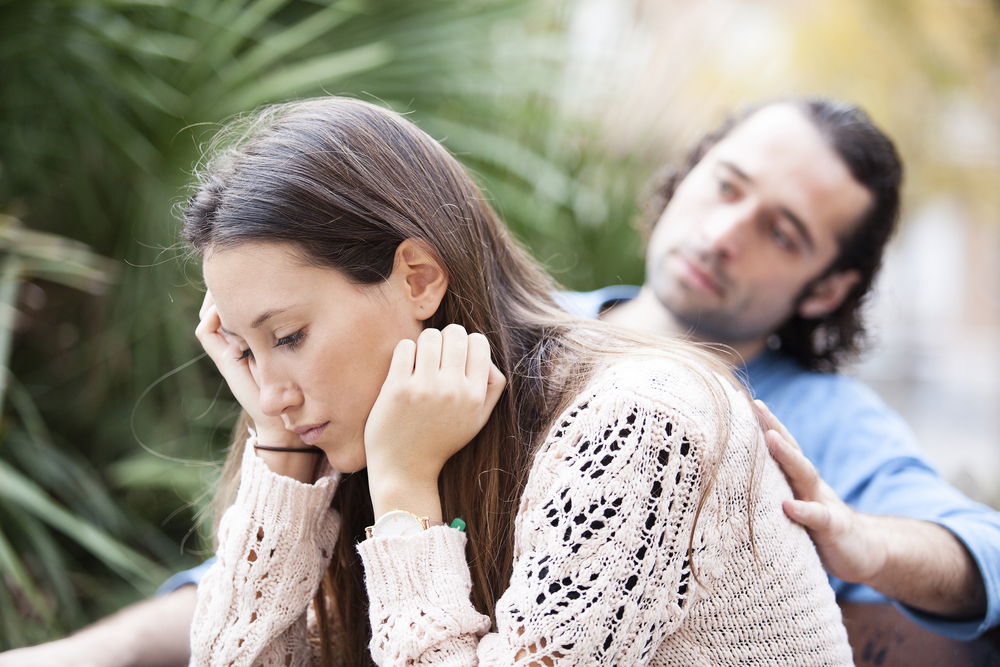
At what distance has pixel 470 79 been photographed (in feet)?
10.1

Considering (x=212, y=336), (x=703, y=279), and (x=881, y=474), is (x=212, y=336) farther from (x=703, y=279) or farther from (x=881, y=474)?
(x=881, y=474)

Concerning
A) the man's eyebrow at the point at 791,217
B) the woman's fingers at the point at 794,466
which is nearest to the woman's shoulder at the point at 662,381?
the woman's fingers at the point at 794,466

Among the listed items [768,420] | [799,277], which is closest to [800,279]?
[799,277]

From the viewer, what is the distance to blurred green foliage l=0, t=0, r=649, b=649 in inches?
94.0

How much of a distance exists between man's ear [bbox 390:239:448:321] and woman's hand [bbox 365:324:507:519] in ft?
0.19

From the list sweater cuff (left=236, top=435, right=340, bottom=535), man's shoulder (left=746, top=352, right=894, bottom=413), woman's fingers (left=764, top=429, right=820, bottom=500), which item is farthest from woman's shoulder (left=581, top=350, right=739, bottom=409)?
man's shoulder (left=746, top=352, right=894, bottom=413)

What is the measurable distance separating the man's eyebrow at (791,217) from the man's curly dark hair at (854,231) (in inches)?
5.7

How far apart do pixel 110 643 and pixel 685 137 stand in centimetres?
269

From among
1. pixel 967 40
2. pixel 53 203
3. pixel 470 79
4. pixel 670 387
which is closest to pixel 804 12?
pixel 967 40

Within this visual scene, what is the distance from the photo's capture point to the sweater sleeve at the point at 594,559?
4.10 feet

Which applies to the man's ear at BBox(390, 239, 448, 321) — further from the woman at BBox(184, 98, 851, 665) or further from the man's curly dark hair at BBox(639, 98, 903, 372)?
the man's curly dark hair at BBox(639, 98, 903, 372)

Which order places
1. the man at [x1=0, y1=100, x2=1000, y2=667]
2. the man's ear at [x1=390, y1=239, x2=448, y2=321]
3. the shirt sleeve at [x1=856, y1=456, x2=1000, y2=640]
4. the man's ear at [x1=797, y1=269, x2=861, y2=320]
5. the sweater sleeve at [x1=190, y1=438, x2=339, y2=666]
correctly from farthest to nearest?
the man's ear at [x1=797, y1=269, x2=861, y2=320], the man at [x1=0, y1=100, x2=1000, y2=667], the shirt sleeve at [x1=856, y1=456, x2=1000, y2=640], the sweater sleeve at [x1=190, y1=438, x2=339, y2=666], the man's ear at [x1=390, y1=239, x2=448, y2=321]

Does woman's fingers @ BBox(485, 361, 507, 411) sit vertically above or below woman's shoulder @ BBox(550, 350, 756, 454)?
below

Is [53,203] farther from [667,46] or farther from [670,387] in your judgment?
[667,46]
